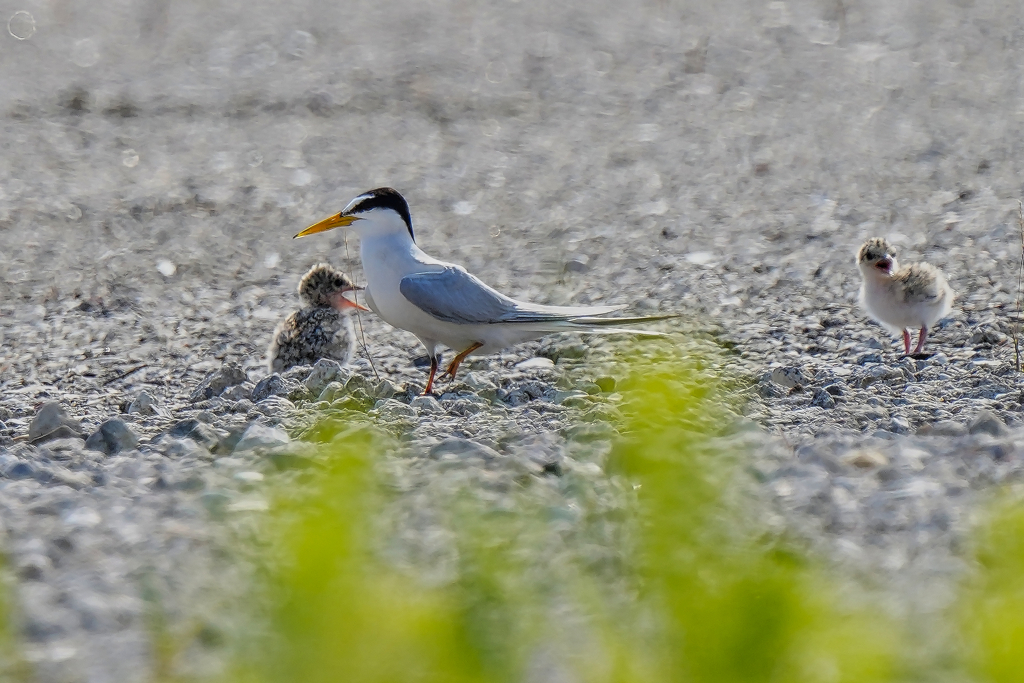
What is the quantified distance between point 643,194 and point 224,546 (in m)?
7.06

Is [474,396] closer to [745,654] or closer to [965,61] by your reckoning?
[745,654]

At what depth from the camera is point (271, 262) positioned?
346 inches

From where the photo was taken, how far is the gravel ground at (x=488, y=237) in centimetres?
370

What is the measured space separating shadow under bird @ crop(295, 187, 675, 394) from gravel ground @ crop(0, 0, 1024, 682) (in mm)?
206

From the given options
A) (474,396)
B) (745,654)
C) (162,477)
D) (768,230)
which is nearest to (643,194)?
(768,230)

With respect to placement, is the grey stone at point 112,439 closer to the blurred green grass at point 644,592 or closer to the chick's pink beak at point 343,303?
the chick's pink beak at point 343,303

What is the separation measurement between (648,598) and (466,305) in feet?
15.8

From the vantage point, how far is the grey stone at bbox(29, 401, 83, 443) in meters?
4.88

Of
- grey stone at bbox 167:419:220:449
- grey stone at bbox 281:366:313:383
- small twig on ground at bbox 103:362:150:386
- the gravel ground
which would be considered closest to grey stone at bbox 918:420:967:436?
the gravel ground

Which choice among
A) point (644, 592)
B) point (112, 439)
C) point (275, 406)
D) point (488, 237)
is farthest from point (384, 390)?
point (644, 592)

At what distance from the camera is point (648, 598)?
Result: 3.83ft

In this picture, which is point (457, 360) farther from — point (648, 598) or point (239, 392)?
point (648, 598)

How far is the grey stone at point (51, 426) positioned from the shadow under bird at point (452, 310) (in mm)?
1461

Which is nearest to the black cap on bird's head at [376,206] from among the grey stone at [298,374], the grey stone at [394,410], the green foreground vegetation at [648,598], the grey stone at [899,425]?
the grey stone at [298,374]
